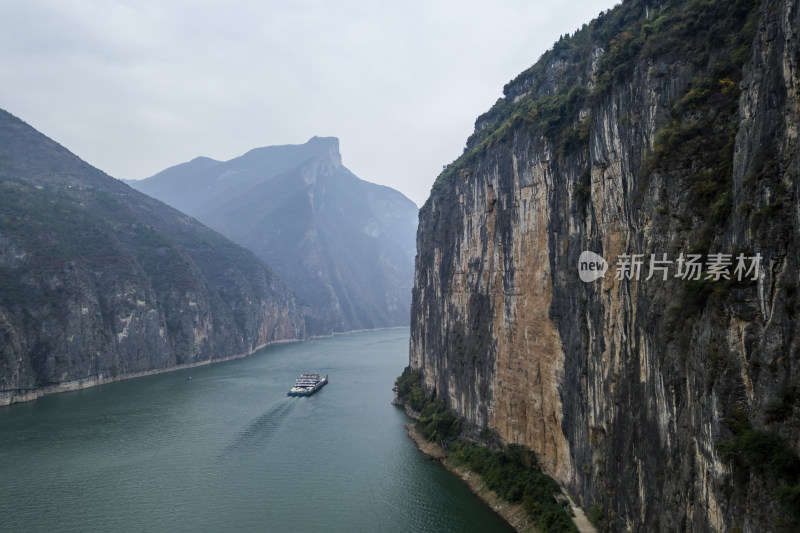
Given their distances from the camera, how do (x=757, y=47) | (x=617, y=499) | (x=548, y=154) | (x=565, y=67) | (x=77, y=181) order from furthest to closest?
1. (x=77, y=181)
2. (x=565, y=67)
3. (x=548, y=154)
4. (x=617, y=499)
5. (x=757, y=47)

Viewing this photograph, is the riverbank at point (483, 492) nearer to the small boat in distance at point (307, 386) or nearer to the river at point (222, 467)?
the river at point (222, 467)

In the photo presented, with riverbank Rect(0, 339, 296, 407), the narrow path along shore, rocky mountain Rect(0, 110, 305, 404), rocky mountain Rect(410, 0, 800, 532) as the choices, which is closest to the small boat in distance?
the narrow path along shore

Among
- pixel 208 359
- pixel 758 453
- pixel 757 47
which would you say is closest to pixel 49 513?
pixel 758 453

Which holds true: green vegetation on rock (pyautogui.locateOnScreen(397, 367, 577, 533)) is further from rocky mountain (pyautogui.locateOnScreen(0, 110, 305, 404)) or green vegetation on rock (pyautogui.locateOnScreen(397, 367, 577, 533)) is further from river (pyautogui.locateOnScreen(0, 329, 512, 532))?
rocky mountain (pyautogui.locateOnScreen(0, 110, 305, 404))

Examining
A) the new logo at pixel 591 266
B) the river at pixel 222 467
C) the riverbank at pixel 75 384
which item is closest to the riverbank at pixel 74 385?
the riverbank at pixel 75 384

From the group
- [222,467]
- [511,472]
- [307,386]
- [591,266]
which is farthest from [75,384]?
[591,266]

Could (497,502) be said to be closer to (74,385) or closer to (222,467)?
(222,467)

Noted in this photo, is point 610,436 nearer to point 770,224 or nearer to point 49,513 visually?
point 770,224
